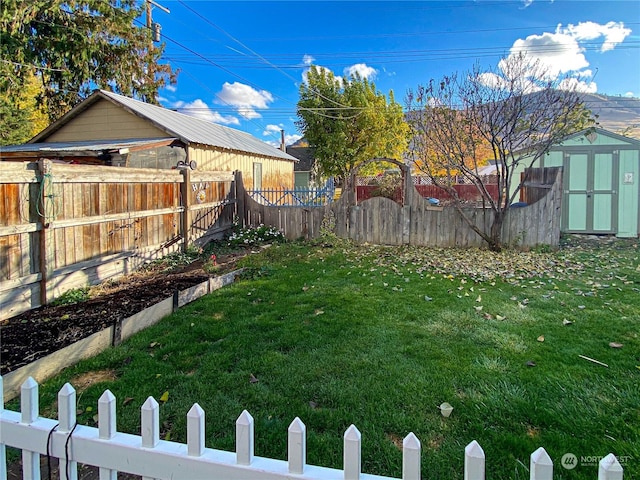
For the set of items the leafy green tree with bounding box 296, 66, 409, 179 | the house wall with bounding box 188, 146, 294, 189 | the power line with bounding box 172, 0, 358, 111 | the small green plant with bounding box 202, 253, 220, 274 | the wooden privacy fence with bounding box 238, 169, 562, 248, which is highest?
the power line with bounding box 172, 0, 358, 111

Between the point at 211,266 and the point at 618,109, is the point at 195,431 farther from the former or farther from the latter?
the point at 618,109

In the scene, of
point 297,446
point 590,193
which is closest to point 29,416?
point 297,446

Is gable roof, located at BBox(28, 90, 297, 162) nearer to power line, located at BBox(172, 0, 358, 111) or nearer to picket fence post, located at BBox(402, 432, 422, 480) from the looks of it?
power line, located at BBox(172, 0, 358, 111)

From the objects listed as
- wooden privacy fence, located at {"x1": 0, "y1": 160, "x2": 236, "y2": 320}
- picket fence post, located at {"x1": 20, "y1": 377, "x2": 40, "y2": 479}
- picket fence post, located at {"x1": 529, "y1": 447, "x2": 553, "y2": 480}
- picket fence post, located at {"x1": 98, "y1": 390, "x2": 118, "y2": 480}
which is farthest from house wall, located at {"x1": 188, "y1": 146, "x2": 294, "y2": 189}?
picket fence post, located at {"x1": 529, "y1": 447, "x2": 553, "y2": 480}

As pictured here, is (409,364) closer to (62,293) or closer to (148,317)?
(148,317)

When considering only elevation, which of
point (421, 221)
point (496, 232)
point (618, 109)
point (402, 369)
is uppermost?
point (618, 109)

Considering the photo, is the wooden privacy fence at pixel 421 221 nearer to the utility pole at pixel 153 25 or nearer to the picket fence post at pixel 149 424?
the picket fence post at pixel 149 424

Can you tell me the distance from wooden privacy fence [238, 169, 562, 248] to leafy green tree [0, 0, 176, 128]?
471 inches

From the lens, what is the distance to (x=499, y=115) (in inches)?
320

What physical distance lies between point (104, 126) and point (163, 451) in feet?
47.8

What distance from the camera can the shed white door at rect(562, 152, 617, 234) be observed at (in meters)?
10.7

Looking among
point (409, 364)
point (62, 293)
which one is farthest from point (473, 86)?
point (62, 293)

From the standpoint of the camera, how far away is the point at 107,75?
60.5 ft

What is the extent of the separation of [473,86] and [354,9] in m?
7.74
